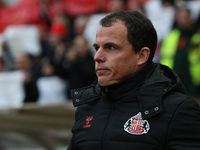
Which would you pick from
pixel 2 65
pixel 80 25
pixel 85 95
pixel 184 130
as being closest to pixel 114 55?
pixel 85 95

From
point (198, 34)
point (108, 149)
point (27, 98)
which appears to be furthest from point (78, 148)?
point (27, 98)

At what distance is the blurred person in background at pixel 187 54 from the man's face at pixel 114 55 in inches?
145

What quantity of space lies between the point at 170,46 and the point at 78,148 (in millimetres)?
4033

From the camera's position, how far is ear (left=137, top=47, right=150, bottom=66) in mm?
2225

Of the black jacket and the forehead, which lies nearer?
the black jacket

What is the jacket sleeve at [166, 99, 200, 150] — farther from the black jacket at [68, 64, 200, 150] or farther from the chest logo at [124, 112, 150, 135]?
the chest logo at [124, 112, 150, 135]

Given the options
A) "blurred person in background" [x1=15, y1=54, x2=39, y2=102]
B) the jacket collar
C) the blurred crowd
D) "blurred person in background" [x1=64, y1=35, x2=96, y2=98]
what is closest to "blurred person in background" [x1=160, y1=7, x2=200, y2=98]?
the blurred crowd

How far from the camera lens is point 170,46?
19.8ft

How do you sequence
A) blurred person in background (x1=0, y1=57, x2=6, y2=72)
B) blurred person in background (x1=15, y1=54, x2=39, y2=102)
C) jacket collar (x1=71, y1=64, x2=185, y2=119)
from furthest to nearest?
1. blurred person in background (x1=0, y1=57, x2=6, y2=72)
2. blurred person in background (x1=15, y1=54, x2=39, y2=102)
3. jacket collar (x1=71, y1=64, x2=185, y2=119)

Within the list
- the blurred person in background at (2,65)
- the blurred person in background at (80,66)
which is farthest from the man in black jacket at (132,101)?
Answer: the blurred person in background at (2,65)

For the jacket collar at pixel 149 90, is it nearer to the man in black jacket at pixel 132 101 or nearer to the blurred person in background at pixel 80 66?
the man in black jacket at pixel 132 101

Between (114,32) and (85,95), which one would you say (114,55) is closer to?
(114,32)

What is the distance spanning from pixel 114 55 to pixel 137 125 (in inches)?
A: 16.4

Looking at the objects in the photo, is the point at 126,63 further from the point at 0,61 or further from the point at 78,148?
the point at 0,61
